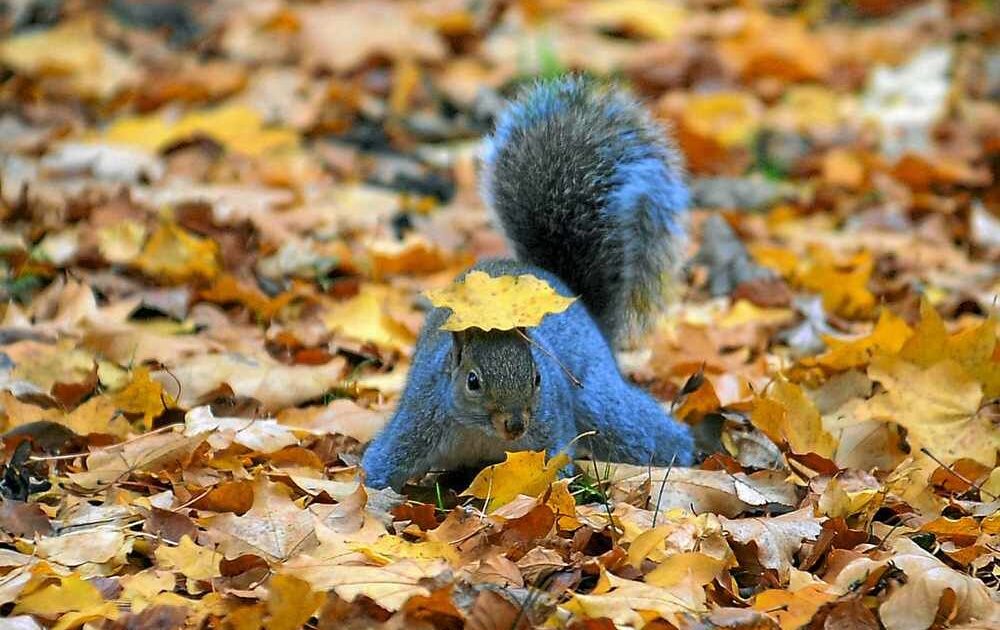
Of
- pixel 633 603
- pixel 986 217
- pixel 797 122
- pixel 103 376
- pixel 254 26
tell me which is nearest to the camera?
pixel 633 603

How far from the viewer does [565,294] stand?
3.22 metres

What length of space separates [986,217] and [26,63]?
4057 mm

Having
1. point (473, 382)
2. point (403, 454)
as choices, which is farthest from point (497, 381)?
point (403, 454)

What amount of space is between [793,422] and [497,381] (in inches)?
28.9

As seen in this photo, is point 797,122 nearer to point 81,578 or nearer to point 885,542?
point 885,542

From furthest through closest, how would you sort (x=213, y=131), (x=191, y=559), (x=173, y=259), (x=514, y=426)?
(x=213, y=131) < (x=173, y=259) < (x=514, y=426) < (x=191, y=559)

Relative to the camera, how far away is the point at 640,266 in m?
3.47

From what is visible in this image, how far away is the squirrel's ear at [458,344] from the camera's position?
2811 mm

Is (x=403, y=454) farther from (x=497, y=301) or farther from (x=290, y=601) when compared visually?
(x=290, y=601)

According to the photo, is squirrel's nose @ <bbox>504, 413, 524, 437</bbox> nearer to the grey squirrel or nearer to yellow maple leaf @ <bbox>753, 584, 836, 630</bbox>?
the grey squirrel

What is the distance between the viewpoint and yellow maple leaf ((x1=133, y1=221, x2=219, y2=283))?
4055mm

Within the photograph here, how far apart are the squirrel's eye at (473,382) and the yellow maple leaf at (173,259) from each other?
4.92ft

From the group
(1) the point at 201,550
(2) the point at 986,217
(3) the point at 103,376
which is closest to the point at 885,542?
(1) the point at 201,550

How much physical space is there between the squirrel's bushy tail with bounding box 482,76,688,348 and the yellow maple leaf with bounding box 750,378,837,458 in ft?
1.78
